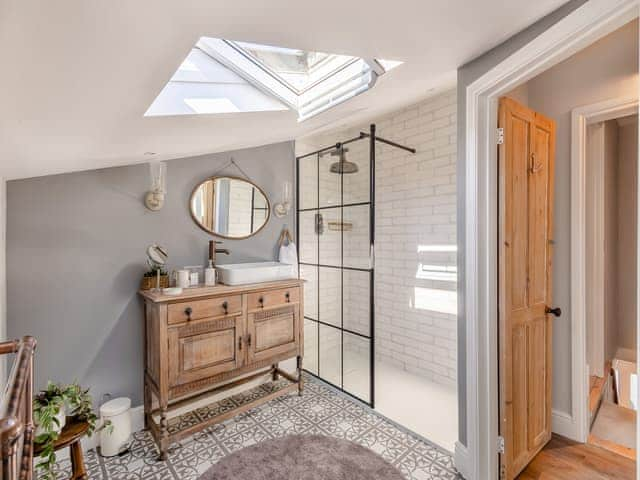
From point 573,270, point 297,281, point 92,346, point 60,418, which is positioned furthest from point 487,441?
point 92,346

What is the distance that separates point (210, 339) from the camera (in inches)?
86.4

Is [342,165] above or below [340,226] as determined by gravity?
above

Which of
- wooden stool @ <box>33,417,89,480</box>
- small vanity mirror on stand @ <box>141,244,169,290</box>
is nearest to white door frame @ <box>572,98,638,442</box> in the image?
small vanity mirror on stand @ <box>141,244,169,290</box>

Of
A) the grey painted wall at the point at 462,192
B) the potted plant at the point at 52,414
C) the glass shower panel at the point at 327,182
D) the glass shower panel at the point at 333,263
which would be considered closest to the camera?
the potted plant at the point at 52,414

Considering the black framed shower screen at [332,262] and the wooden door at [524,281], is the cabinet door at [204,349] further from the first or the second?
the wooden door at [524,281]

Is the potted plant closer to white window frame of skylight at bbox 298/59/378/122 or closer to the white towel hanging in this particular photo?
the white towel hanging

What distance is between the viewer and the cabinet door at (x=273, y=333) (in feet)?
7.97

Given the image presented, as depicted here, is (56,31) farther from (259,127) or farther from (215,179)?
(215,179)

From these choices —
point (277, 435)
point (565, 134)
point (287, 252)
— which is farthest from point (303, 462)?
point (565, 134)

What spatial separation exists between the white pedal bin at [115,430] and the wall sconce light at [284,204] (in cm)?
192

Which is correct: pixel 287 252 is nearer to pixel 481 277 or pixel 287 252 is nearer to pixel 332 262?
pixel 332 262

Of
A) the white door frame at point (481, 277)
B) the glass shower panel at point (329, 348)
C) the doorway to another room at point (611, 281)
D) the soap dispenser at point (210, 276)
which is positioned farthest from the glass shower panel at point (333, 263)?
the doorway to another room at point (611, 281)

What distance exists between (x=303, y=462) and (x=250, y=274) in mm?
1323

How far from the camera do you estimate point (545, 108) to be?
2.27 metres
